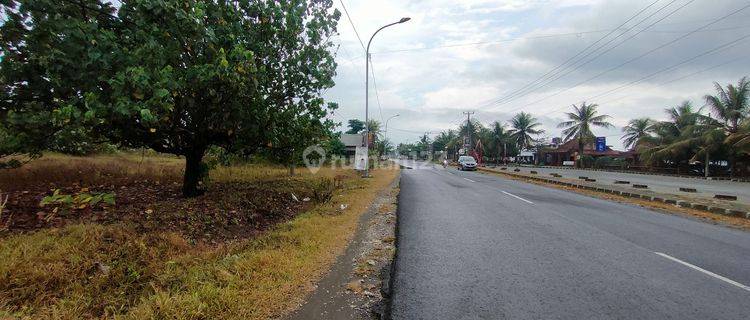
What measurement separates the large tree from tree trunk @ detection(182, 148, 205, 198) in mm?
24

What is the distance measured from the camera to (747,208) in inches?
435

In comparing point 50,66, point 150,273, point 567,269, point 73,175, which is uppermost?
point 50,66

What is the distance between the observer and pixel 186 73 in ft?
21.4

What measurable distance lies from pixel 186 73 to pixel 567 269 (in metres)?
6.19

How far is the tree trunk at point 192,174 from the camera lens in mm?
9539

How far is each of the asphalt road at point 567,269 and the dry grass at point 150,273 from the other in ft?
3.92

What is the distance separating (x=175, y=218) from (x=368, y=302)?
4.76 meters

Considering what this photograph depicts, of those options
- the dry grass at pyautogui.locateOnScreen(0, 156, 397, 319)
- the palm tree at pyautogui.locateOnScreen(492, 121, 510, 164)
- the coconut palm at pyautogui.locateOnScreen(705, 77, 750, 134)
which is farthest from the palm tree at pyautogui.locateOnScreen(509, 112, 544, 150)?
the dry grass at pyautogui.locateOnScreen(0, 156, 397, 319)

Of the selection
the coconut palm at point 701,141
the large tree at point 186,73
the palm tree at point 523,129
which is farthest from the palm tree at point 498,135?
the large tree at point 186,73

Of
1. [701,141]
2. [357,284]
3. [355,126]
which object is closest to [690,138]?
[701,141]

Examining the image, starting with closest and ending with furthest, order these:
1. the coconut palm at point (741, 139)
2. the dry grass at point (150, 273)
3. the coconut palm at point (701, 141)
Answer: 1. the dry grass at point (150, 273)
2. the coconut palm at point (741, 139)
3. the coconut palm at point (701, 141)

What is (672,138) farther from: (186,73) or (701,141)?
(186,73)

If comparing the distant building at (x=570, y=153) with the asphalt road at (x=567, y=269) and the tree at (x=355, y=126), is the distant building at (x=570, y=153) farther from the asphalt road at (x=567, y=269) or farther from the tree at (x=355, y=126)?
the asphalt road at (x=567, y=269)

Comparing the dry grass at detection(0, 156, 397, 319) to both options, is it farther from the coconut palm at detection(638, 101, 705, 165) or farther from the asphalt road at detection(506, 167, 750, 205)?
the coconut palm at detection(638, 101, 705, 165)
